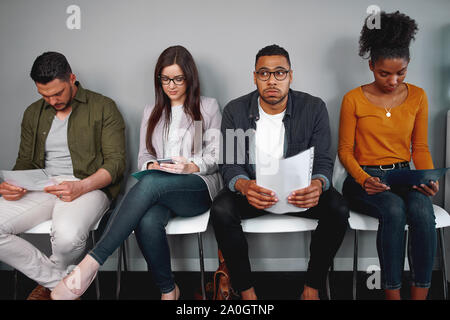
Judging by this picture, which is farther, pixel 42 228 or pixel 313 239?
pixel 42 228

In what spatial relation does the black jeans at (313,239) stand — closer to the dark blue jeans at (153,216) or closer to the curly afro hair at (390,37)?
the dark blue jeans at (153,216)

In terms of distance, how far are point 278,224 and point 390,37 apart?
1139 millimetres

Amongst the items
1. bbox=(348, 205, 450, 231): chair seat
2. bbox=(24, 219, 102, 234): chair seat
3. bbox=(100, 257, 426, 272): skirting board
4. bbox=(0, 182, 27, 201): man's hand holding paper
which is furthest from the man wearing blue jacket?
bbox=(0, 182, 27, 201): man's hand holding paper

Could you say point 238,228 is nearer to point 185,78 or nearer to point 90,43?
point 185,78

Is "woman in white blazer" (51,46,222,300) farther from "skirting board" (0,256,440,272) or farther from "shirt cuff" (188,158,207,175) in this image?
"skirting board" (0,256,440,272)

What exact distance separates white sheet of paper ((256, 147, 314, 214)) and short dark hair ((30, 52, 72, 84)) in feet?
3.94

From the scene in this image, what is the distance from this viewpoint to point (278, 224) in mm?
1610

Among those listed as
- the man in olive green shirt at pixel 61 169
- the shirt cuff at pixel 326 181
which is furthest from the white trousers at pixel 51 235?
the shirt cuff at pixel 326 181

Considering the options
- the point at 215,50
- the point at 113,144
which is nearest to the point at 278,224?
the point at 113,144

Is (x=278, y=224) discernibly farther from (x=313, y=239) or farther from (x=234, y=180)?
(x=234, y=180)

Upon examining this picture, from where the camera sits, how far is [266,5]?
2.10m

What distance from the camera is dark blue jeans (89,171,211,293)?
1.53 m
